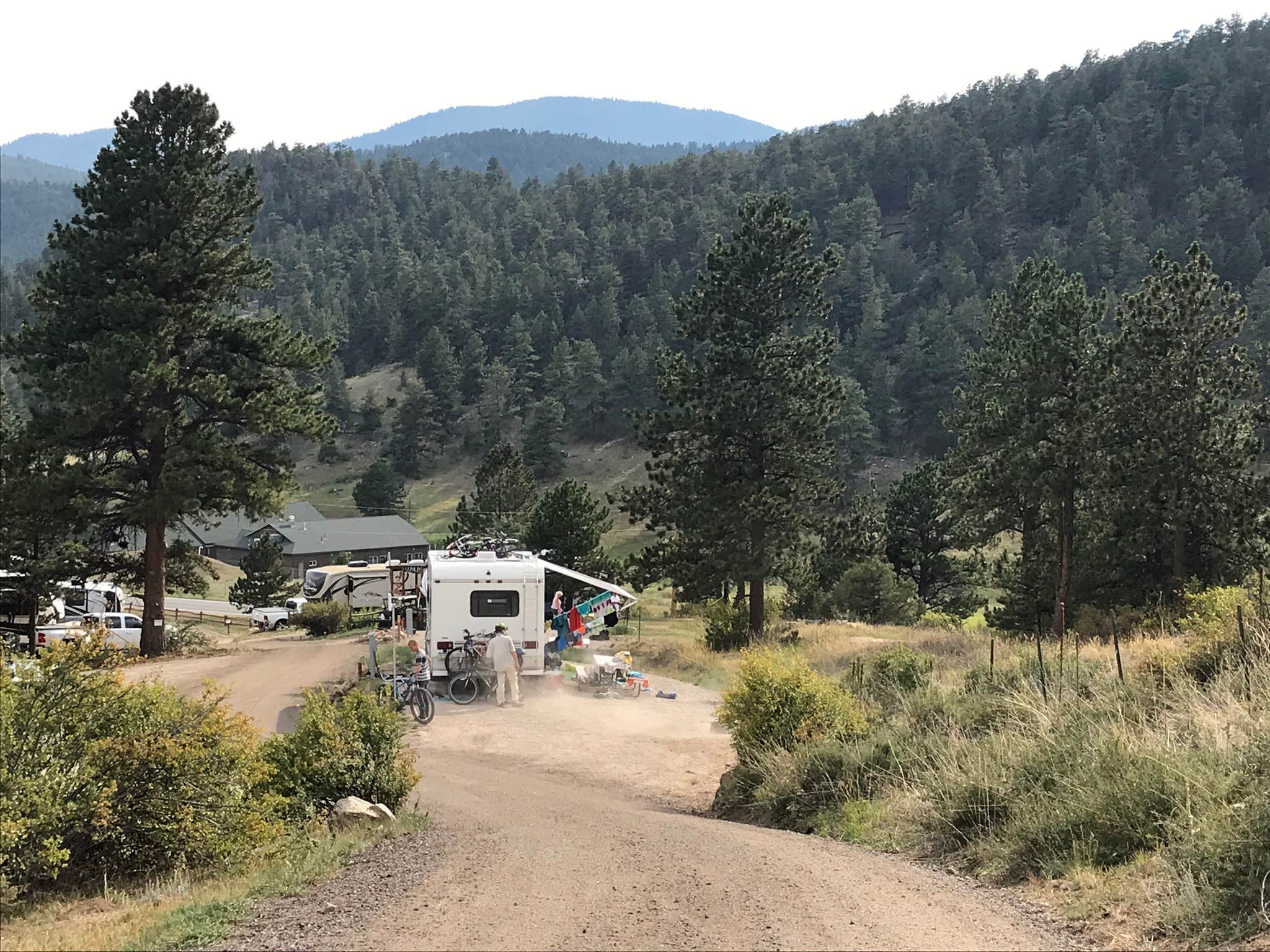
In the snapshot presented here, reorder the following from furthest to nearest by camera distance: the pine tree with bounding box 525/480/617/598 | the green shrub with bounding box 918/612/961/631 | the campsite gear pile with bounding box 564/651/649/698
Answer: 1. the pine tree with bounding box 525/480/617/598
2. the green shrub with bounding box 918/612/961/631
3. the campsite gear pile with bounding box 564/651/649/698

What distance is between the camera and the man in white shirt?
19641 mm

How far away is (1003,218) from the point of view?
148 meters

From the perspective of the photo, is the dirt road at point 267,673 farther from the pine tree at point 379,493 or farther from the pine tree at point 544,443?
the pine tree at point 544,443

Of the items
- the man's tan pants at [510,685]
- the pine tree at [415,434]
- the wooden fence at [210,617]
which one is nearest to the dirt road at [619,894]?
the man's tan pants at [510,685]

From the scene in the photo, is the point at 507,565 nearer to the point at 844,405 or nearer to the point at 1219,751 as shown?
the point at 1219,751

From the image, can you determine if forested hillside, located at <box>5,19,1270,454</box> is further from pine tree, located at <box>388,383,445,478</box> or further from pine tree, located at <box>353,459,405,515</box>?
pine tree, located at <box>353,459,405,515</box>

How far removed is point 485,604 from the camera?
21219 millimetres

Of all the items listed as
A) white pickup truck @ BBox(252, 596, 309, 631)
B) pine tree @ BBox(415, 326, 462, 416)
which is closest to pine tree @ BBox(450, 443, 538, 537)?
white pickup truck @ BBox(252, 596, 309, 631)

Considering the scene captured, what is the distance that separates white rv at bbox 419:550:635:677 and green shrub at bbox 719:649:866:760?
27.4ft

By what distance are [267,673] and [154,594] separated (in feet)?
18.9

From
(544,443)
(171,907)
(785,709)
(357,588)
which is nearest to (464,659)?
(785,709)

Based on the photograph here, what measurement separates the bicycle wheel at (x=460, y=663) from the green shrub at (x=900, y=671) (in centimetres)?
753

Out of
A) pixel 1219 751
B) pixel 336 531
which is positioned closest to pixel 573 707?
pixel 1219 751

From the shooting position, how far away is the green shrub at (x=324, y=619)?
41812 millimetres
